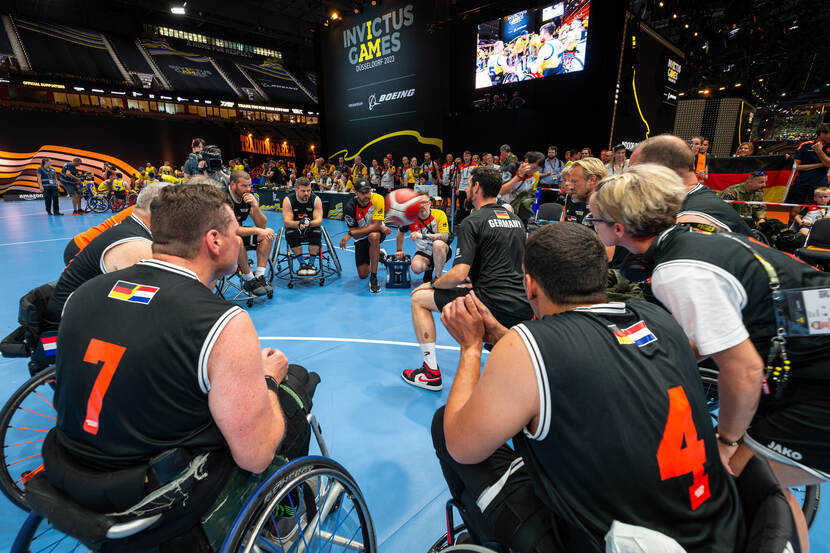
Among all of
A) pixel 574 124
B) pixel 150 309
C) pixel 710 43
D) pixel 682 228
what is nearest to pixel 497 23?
pixel 574 124

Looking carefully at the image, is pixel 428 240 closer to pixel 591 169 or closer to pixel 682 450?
pixel 591 169

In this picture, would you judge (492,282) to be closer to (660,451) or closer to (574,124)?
(660,451)

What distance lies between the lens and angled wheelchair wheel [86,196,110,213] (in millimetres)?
14401

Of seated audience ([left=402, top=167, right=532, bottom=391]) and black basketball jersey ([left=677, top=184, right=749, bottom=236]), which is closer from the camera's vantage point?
black basketball jersey ([left=677, top=184, right=749, bottom=236])

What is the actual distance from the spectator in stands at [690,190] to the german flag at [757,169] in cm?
700

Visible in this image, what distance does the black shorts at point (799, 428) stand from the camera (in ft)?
4.51

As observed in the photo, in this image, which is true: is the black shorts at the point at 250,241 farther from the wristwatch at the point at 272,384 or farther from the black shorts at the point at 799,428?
the black shorts at the point at 799,428

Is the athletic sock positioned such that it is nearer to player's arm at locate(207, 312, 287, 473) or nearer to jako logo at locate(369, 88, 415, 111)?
player's arm at locate(207, 312, 287, 473)

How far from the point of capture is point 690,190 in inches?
88.9

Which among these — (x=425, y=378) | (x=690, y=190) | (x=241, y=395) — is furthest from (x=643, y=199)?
(x=425, y=378)

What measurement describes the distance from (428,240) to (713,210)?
3807 mm

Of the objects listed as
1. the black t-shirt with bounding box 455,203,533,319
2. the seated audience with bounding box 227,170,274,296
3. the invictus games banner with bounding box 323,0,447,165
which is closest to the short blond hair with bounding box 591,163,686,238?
the black t-shirt with bounding box 455,203,533,319

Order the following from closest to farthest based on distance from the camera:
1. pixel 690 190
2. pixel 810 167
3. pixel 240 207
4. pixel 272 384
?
pixel 272 384, pixel 690 190, pixel 240 207, pixel 810 167

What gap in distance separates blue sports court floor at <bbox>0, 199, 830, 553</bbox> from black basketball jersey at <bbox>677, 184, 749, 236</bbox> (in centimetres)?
166
